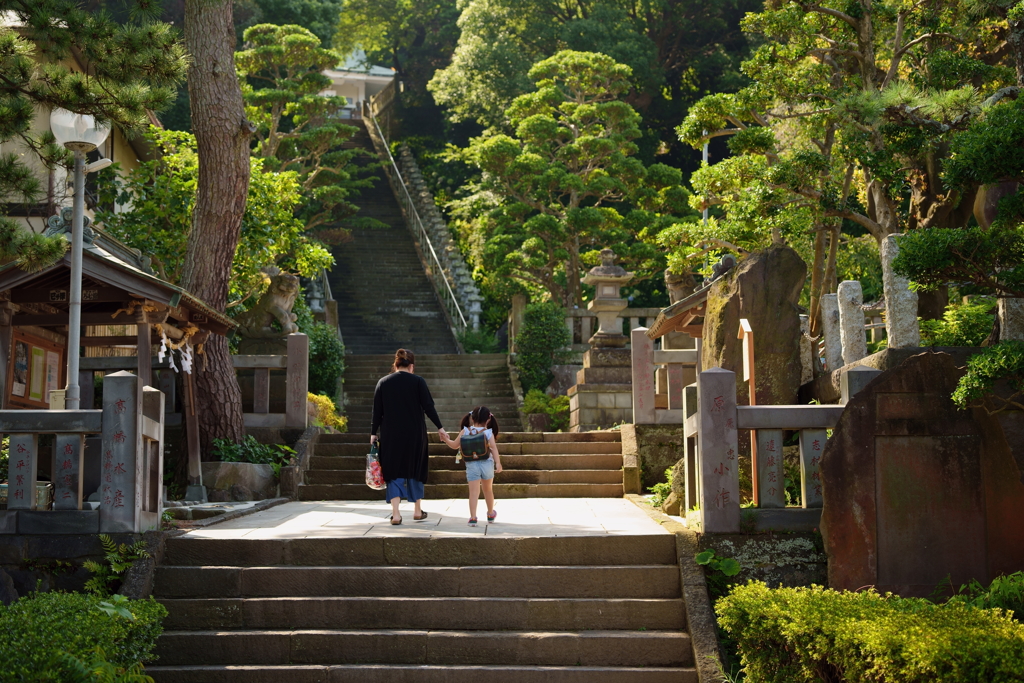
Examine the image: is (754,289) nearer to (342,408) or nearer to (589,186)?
(342,408)

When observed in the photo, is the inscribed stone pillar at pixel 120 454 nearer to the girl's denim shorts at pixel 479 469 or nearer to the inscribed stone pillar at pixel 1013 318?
the girl's denim shorts at pixel 479 469

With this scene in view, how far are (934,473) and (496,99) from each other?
2217 centimetres

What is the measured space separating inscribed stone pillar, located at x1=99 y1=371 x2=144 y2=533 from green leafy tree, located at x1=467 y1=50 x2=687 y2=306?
46.2ft

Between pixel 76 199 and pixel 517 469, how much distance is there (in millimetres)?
6182

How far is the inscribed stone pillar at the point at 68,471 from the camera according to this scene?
6.98 metres

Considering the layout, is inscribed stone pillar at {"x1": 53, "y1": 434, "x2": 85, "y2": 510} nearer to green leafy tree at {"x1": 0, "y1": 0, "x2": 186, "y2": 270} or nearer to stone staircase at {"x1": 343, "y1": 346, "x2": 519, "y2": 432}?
green leafy tree at {"x1": 0, "y1": 0, "x2": 186, "y2": 270}

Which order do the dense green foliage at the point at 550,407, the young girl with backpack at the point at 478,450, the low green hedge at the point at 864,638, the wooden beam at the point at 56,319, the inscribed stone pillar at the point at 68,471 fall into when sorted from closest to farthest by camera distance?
the low green hedge at the point at 864,638 < the inscribed stone pillar at the point at 68,471 < the young girl with backpack at the point at 478,450 < the wooden beam at the point at 56,319 < the dense green foliage at the point at 550,407

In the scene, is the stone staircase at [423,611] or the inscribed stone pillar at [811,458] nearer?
the stone staircase at [423,611]

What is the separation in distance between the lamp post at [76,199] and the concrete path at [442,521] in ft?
Result: 6.36

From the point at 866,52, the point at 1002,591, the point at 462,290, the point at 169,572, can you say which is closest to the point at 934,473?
the point at 1002,591

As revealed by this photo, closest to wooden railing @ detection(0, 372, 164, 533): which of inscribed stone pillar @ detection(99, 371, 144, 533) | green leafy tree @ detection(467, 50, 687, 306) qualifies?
Answer: inscribed stone pillar @ detection(99, 371, 144, 533)

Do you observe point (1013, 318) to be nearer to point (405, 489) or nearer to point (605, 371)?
point (405, 489)

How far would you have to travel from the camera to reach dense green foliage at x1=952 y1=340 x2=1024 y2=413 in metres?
5.52

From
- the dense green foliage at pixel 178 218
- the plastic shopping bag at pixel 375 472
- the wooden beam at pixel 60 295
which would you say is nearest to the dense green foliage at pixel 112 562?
the plastic shopping bag at pixel 375 472
